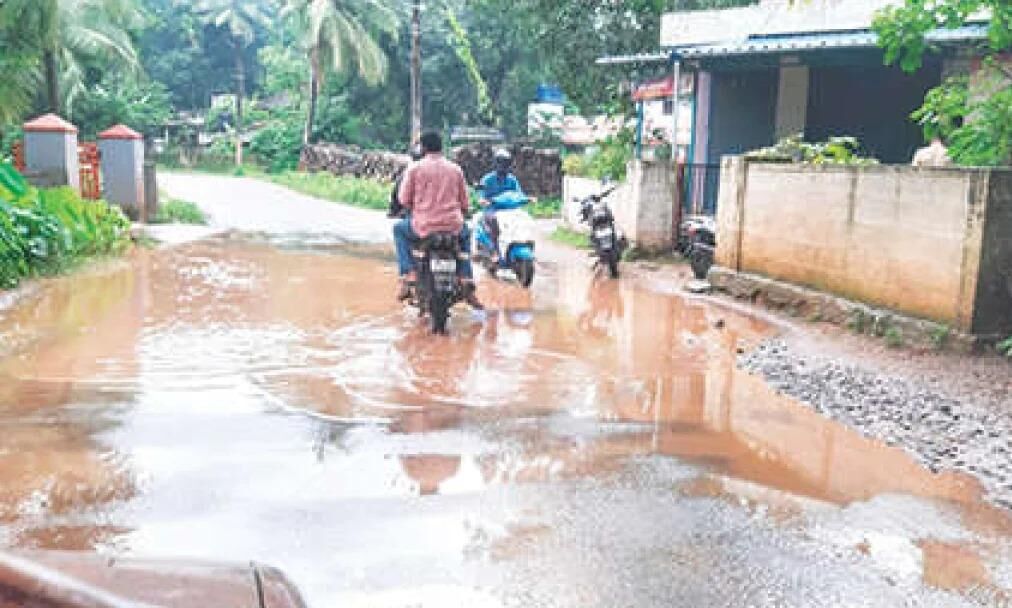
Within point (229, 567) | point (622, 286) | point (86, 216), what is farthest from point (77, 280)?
point (229, 567)

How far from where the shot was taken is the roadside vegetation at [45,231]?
10.5 m

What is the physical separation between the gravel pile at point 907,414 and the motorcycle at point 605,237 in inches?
198

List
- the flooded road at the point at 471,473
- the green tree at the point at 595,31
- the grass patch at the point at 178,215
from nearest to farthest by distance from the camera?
the flooded road at the point at 471,473
the grass patch at the point at 178,215
the green tree at the point at 595,31

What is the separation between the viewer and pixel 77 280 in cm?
1116

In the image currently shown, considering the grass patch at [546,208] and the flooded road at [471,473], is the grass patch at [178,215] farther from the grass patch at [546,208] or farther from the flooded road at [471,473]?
the flooded road at [471,473]

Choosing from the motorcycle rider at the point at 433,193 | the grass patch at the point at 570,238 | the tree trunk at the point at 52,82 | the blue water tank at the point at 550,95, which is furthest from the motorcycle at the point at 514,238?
the blue water tank at the point at 550,95

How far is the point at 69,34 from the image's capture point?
2814 cm

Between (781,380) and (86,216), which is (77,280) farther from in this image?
(781,380)

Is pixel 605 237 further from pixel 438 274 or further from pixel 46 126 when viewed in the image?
pixel 46 126

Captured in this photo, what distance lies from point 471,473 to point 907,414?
293 cm

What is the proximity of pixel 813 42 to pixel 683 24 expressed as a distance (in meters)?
4.76

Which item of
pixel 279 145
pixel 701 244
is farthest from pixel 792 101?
pixel 279 145

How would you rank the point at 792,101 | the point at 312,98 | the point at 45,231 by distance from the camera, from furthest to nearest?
1. the point at 312,98
2. the point at 792,101
3. the point at 45,231

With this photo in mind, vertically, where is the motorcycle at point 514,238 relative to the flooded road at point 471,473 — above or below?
above
